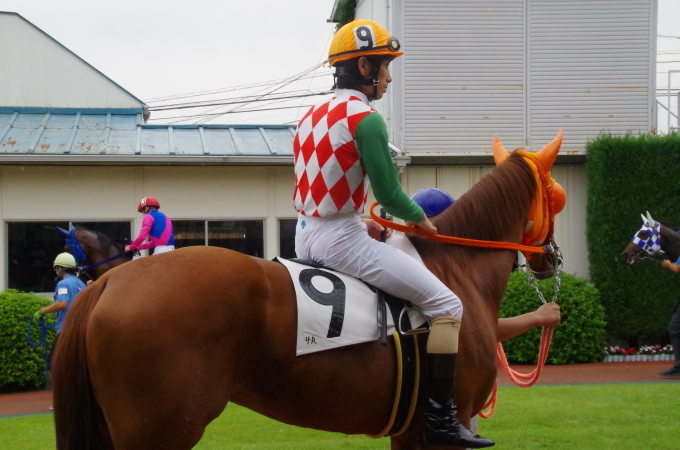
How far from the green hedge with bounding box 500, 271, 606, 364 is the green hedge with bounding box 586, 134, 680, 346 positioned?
77cm

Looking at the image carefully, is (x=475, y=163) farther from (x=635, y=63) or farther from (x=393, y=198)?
(x=393, y=198)

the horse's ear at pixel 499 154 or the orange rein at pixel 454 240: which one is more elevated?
the horse's ear at pixel 499 154

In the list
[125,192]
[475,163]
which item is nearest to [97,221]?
[125,192]

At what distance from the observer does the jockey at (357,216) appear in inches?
127

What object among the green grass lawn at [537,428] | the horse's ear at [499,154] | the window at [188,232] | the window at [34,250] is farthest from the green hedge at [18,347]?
the horse's ear at [499,154]

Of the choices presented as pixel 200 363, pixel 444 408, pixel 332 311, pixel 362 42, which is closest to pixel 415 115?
pixel 362 42

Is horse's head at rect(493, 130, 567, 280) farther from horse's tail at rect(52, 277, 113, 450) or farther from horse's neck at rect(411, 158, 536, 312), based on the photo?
horse's tail at rect(52, 277, 113, 450)

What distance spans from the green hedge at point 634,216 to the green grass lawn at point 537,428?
13.1 ft

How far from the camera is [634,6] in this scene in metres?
13.6

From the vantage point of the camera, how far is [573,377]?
1064cm

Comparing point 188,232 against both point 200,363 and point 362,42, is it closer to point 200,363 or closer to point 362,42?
point 362,42

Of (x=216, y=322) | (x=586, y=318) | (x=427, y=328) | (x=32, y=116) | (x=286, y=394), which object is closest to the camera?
(x=216, y=322)

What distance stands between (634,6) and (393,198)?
12.3 meters

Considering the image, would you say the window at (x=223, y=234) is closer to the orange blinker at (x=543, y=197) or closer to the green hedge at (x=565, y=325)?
the green hedge at (x=565, y=325)
